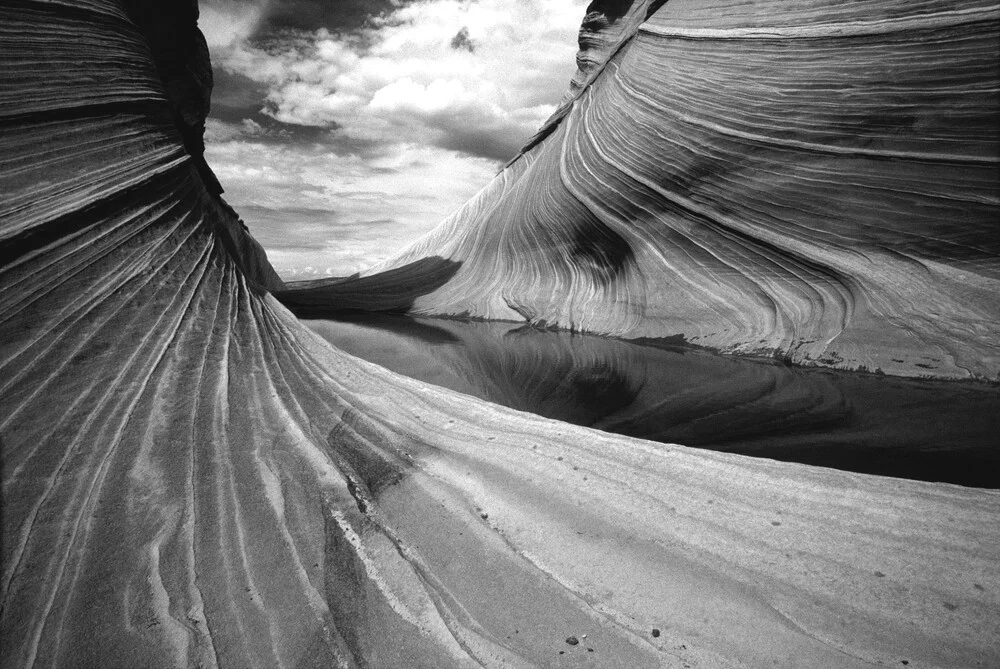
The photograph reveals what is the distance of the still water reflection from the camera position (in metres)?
1.50

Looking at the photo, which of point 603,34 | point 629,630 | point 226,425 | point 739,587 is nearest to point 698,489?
point 739,587

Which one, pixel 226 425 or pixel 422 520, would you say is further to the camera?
pixel 226 425

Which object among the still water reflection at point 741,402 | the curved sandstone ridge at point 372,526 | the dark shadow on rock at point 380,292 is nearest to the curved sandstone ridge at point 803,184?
the still water reflection at point 741,402

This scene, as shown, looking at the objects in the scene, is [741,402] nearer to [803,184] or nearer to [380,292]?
[803,184]

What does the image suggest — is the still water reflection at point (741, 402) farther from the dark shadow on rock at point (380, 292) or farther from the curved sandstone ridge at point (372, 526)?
the dark shadow on rock at point (380, 292)

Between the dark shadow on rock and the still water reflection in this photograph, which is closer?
the still water reflection

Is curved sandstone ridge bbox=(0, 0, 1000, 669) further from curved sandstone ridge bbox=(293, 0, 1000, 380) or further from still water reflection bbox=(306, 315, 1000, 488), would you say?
curved sandstone ridge bbox=(293, 0, 1000, 380)

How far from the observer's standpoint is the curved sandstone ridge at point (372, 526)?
0.70 m

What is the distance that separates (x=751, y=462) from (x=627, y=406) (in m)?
0.76

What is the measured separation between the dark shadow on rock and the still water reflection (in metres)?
3.16

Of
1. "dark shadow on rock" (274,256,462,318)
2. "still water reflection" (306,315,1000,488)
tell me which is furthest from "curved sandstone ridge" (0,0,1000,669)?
"dark shadow on rock" (274,256,462,318)

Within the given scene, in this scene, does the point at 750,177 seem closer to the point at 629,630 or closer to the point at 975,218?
the point at 975,218

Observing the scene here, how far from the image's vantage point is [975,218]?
Answer: 2.43m

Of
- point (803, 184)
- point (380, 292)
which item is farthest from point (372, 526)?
point (380, 292)
